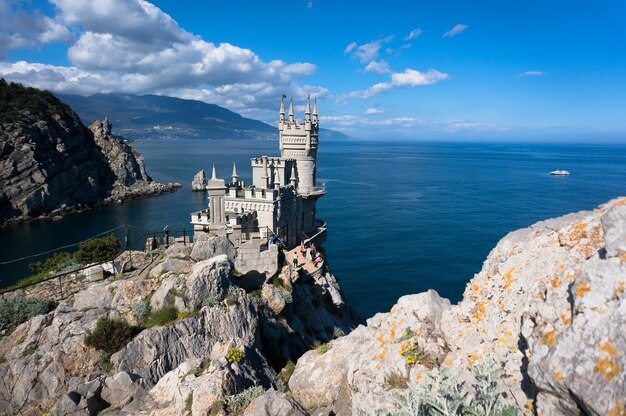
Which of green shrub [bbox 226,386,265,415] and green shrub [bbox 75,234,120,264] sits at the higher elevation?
green shrub [bbox 226,386,265,415]

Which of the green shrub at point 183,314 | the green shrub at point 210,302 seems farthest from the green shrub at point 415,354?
the green shrub at point 183,314

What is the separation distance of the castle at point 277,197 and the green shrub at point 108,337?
33.7 feet

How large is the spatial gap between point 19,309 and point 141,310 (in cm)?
536

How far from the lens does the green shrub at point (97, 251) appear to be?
78.2 ft

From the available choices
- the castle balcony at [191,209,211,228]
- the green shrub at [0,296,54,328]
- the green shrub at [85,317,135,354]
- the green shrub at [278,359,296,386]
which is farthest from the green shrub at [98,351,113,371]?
the castle balcony at [191,209,211,228]

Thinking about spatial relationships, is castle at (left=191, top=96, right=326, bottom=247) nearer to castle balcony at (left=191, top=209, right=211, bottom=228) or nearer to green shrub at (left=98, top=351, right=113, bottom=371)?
castle balcony at (left=191, top=209, right=211, bottom=228)

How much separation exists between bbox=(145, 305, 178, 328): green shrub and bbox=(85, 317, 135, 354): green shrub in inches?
33.5

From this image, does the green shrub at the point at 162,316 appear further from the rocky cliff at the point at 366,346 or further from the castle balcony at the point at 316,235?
the castle balcony at the point at 316,235

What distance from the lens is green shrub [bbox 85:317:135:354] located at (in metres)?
13.4

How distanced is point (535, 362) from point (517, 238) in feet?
11.1

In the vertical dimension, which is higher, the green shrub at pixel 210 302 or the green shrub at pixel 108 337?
the green shrub at pixel 210 302

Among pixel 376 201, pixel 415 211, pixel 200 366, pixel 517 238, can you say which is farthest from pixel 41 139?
pixel 517 238

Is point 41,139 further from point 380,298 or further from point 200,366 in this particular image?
point 200,366

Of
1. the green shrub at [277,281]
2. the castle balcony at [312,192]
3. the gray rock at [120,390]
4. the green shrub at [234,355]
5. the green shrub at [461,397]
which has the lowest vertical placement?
the green shrub at [277,281]
